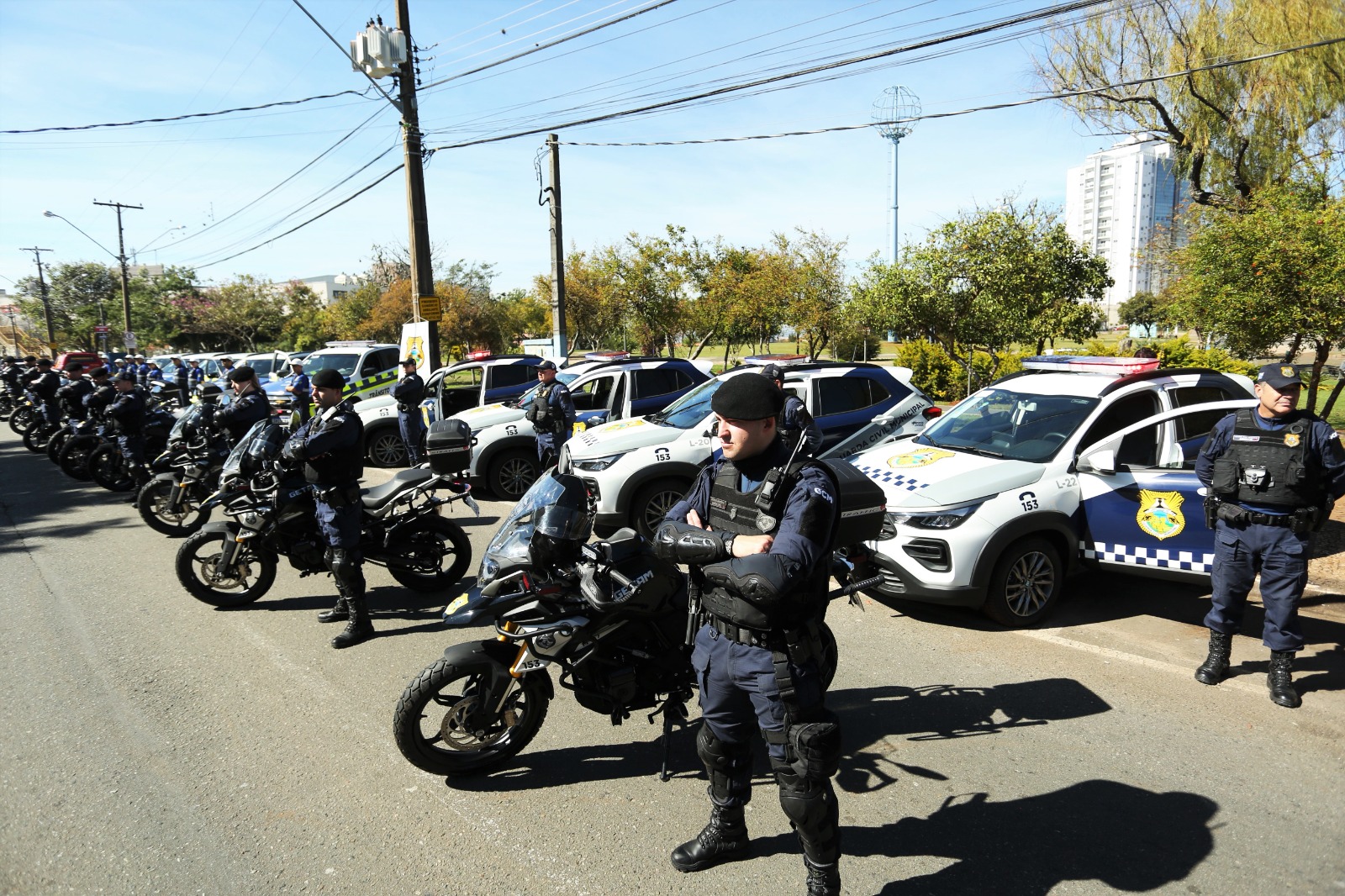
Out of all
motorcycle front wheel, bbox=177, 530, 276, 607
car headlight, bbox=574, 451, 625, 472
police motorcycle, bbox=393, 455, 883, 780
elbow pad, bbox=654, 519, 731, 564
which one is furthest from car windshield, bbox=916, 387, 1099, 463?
motorcycle front wheel, bbox=177, 530, 276, 607

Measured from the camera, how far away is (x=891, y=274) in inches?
625

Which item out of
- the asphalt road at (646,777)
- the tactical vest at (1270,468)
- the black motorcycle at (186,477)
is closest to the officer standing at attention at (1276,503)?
the tactical vest at (1270,468)

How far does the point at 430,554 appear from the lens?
6348 millimetres

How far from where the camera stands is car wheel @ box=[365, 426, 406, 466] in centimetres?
1252

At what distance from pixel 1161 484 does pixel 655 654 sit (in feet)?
12.5

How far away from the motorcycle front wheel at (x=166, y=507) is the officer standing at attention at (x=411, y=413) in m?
3.35

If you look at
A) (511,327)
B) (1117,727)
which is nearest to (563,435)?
(1117,727)

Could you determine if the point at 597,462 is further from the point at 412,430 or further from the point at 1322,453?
the point at 1322,453

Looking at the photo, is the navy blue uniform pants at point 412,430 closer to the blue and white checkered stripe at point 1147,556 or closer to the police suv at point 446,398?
the police suv at point 446,398

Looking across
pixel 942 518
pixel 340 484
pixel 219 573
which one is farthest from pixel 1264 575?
pixel 219 573

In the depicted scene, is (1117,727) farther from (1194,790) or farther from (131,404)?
(131,404)

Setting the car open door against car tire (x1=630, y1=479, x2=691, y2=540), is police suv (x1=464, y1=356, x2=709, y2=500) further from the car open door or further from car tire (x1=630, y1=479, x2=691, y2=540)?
the car open door

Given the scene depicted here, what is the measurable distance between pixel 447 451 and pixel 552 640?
2613 mm

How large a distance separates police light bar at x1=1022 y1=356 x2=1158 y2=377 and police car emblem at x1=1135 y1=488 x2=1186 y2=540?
1.14 m
